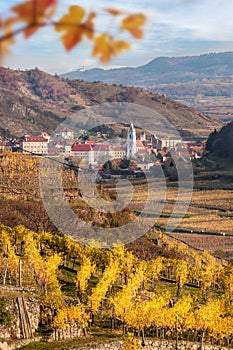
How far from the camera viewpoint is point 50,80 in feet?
517

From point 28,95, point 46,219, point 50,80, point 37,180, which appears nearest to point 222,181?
point 37,180

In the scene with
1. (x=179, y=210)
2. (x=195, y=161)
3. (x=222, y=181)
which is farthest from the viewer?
(x=195, y=161)

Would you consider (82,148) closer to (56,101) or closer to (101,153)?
(101,153)

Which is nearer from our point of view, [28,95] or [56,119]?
[56,119]

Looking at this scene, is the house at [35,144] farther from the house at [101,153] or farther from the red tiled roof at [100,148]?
the house at [101,153]

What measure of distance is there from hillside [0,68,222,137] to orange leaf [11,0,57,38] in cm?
9943

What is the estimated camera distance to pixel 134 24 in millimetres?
1352

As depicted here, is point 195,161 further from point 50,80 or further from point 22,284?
point 50,80

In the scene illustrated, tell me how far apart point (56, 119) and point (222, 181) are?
64451 mm

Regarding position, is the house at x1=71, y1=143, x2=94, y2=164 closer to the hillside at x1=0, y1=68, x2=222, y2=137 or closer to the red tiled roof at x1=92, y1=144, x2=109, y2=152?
the red tiled roof at x1=92, y1=144, x2=109, y2=152

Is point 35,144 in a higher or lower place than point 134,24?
lower

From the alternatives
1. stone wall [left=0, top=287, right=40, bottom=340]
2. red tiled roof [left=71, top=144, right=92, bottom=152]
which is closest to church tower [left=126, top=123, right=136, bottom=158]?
red tiled roof [left=71, top=144, right=92, bottom=152]

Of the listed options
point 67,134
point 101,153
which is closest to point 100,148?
point 101,153

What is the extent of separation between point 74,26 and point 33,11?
0.37 feet
